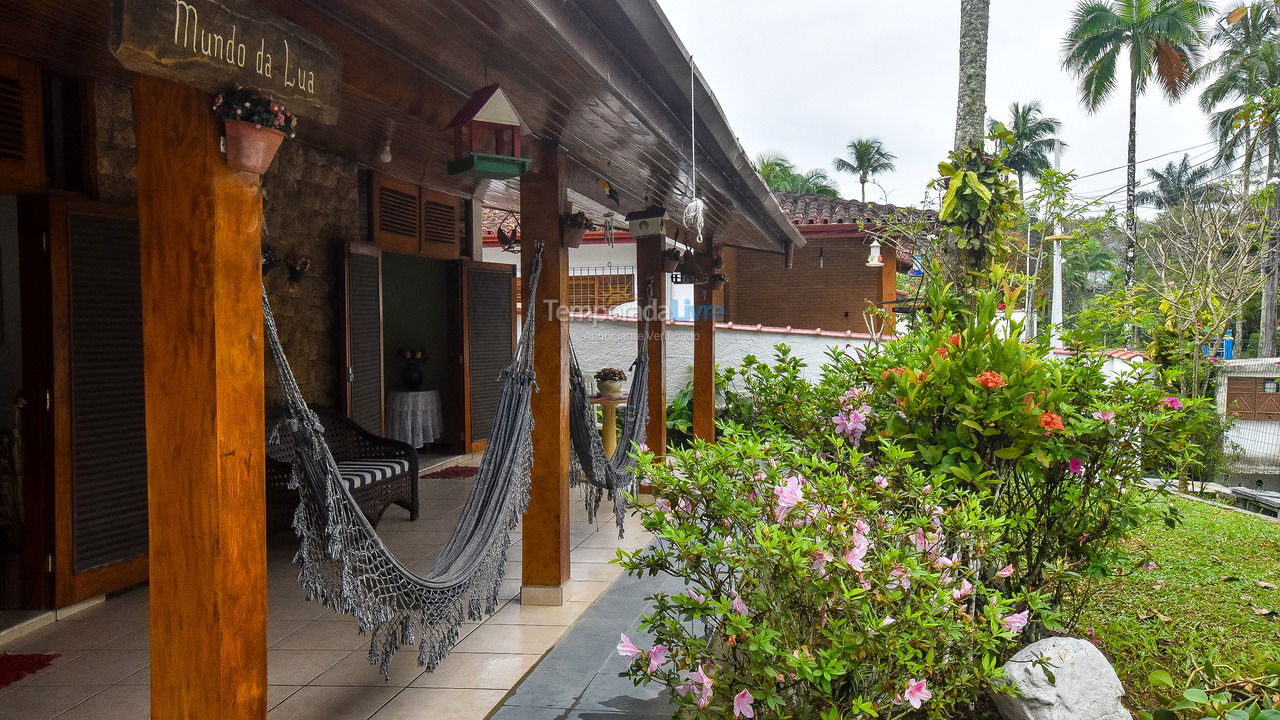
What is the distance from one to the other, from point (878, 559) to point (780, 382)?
1.34 metres

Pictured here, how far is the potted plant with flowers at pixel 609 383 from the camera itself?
20.8ft

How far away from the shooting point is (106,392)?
3.25 metres

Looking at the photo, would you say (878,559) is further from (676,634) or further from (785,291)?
(785,291)

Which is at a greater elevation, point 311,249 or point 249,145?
Result: point 311,249

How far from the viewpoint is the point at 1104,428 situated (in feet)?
7.57

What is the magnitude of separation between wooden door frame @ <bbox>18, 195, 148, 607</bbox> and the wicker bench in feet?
2.86

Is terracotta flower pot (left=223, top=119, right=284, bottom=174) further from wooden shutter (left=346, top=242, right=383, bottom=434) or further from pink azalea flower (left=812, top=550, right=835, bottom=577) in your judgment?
wooden shutter (left=346, top=242, right=383, bottom=434)

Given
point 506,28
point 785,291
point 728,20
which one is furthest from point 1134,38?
point 506,28

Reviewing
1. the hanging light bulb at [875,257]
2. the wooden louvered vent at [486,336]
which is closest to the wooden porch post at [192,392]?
the wooden louvered vent at [486,336]

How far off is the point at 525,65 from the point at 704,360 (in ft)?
13.1

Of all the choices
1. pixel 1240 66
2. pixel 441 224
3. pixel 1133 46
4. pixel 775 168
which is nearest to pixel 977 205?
pixel 441 224

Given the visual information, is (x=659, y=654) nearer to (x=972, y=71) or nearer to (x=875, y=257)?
(x=972, y=71)

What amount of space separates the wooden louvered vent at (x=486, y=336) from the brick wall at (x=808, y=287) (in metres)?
4.41

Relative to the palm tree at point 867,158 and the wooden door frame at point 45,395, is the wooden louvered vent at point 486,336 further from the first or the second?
the palm tree at point 867,158
